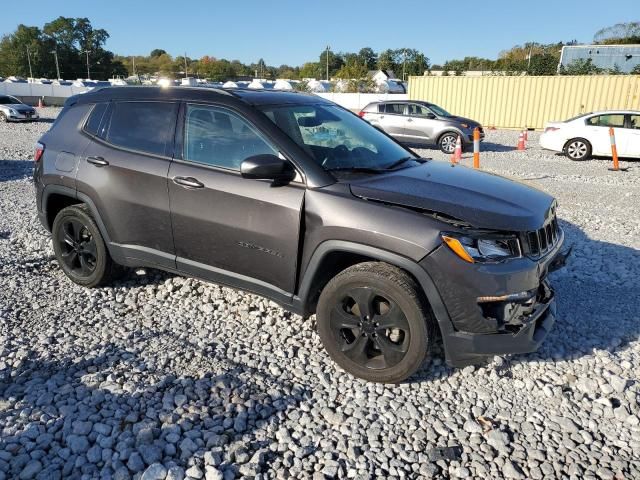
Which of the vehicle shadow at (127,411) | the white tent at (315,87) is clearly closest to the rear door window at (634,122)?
the vehicle shadow at (127,411)

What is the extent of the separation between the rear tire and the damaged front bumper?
12.6 meters

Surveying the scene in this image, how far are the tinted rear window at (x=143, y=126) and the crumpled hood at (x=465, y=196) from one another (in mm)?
1616

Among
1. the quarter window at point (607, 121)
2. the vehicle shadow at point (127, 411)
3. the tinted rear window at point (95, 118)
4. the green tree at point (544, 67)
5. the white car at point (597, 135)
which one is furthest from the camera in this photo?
the green tree at point (544, 67)

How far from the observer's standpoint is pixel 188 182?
3713 millimetres

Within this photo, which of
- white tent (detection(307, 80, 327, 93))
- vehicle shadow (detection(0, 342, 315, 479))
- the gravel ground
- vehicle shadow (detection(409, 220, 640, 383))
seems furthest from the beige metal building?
vehicle shadow (detection(0, 342, 315, 479))

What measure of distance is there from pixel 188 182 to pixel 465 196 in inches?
77.0

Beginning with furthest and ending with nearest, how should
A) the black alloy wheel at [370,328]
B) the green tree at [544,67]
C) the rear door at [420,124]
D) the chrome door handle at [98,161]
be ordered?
the green tree at [544,67] → the rear door at [420,124] → the chrome door handle at [98,161] → the black alloy wheel at [370,328]

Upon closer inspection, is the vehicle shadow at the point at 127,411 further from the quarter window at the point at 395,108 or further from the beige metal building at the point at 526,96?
the beige metal building at the point at 526,96

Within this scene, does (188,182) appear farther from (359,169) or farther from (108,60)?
(108,60)

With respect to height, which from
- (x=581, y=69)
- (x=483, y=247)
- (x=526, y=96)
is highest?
(x=581, y=69)

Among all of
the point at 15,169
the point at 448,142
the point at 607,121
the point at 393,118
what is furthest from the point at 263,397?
the point at 393,118

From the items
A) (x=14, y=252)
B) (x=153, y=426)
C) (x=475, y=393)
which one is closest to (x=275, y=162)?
(x=153, y=426)

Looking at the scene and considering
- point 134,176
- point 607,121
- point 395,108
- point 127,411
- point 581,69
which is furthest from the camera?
point 581,69

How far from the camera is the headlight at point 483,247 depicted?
2.89 metres
